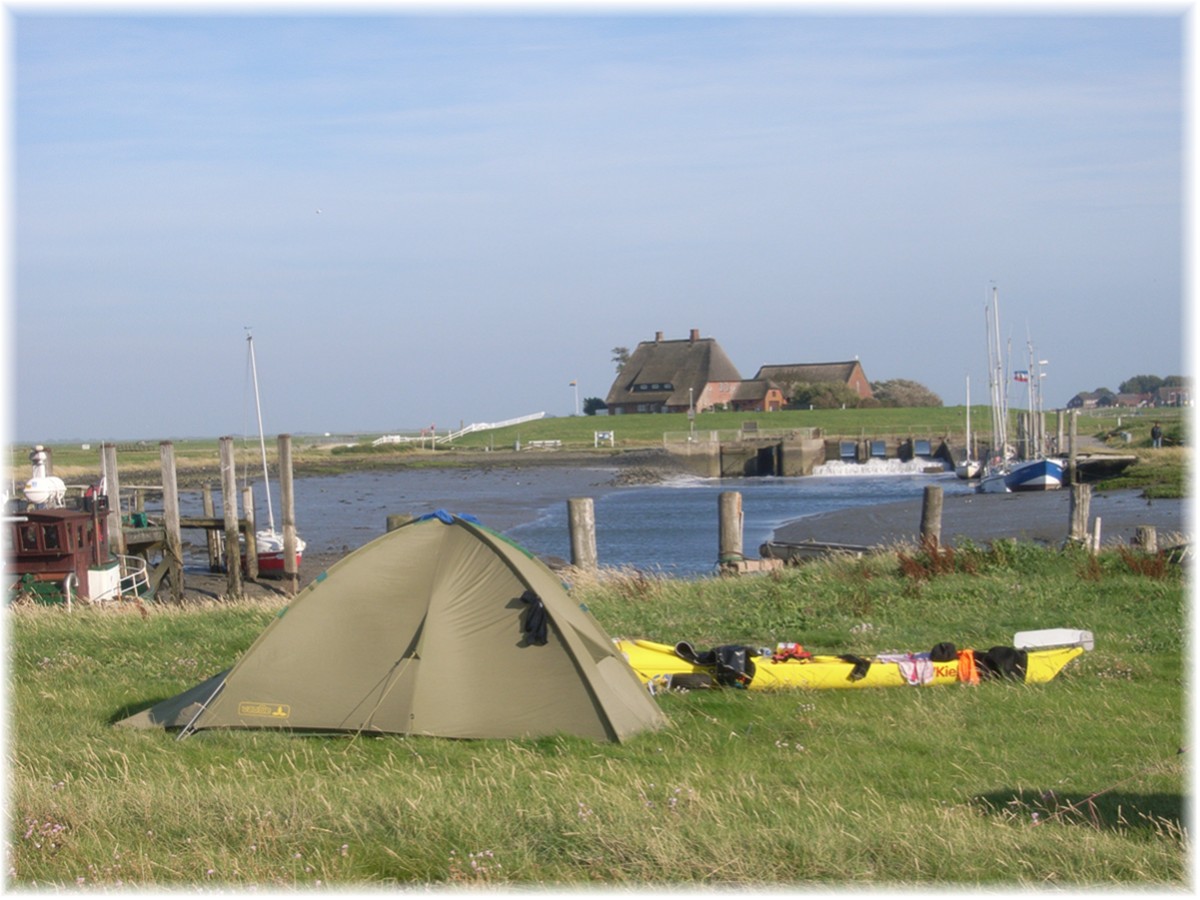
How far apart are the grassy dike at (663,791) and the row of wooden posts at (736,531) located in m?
6.85

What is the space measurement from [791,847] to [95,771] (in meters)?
4.25

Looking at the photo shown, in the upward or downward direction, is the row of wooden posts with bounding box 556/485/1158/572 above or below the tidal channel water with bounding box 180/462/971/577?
above

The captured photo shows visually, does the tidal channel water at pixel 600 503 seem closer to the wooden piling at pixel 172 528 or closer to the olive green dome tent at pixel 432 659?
the wooden piling at pixel 172 528

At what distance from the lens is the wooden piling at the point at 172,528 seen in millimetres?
23763

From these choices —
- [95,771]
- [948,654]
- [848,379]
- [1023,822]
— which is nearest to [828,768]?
[1023,822]

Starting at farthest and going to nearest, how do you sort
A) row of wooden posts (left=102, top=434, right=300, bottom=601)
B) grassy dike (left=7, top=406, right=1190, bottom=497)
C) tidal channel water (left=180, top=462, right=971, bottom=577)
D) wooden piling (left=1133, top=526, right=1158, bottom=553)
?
grassy dike (left=7, top=406, right=1190, bottom=497) < tidal channel water (left=180, top=462, right=971, bottom=577) < row of wooden posts (left=102, top=434, right=300, bottom=601) < wooden piling (left=1133, top=526, right=1158, bottom=553)

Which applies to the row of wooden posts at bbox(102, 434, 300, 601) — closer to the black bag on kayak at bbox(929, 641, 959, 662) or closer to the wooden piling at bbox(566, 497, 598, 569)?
the wooden piling at bbox(566, 497, 598, 569)

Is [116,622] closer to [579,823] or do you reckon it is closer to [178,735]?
[178,735]

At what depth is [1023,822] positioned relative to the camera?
20.1 ft

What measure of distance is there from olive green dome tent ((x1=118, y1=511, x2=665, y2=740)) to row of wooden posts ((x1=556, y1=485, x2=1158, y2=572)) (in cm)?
873

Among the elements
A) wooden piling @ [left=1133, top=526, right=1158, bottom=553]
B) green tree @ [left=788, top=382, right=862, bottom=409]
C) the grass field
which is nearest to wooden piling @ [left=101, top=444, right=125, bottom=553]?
wooden piling @ [left=1133, top=526, right=1158, bottom=553]

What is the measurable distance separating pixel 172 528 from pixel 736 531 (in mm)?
12159

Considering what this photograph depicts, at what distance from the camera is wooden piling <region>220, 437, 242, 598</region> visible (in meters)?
24.7

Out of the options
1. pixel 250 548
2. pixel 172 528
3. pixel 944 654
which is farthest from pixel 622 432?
pixel 944 654
